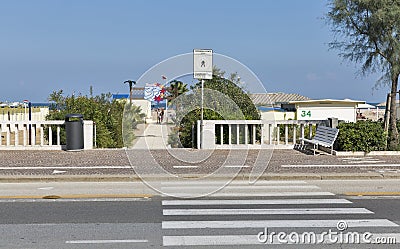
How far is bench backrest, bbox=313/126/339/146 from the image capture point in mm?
16391

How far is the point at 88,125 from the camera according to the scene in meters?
17.8

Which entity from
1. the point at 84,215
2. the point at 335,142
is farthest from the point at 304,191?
the point at 335,142

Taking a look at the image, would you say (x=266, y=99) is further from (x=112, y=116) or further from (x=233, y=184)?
(x=112, y=116)

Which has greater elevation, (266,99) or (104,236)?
(266,99)

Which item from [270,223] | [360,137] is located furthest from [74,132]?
[270,223]

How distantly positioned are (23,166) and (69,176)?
2.24 m

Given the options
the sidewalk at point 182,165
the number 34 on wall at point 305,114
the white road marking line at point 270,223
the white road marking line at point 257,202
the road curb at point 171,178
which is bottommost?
the white road marking line at point 270,223

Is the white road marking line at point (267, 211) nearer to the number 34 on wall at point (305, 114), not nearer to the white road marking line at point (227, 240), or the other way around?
the white road marking line at point (227, 240)

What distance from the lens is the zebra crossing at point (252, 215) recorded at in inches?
286

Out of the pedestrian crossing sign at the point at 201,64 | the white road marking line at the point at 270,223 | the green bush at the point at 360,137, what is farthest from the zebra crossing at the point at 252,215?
the green bush at the point at 360,137

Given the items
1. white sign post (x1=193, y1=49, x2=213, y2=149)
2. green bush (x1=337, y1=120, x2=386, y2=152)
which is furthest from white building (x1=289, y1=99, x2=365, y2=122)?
white sign post (x1=193, y1=49, x2=213, y2=149)

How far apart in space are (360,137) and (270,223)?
375 inches

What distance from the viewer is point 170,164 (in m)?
14.5

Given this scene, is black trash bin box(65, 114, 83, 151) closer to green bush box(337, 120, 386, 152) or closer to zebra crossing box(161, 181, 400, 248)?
zebra crossing box(161, 181, 400, 248)
